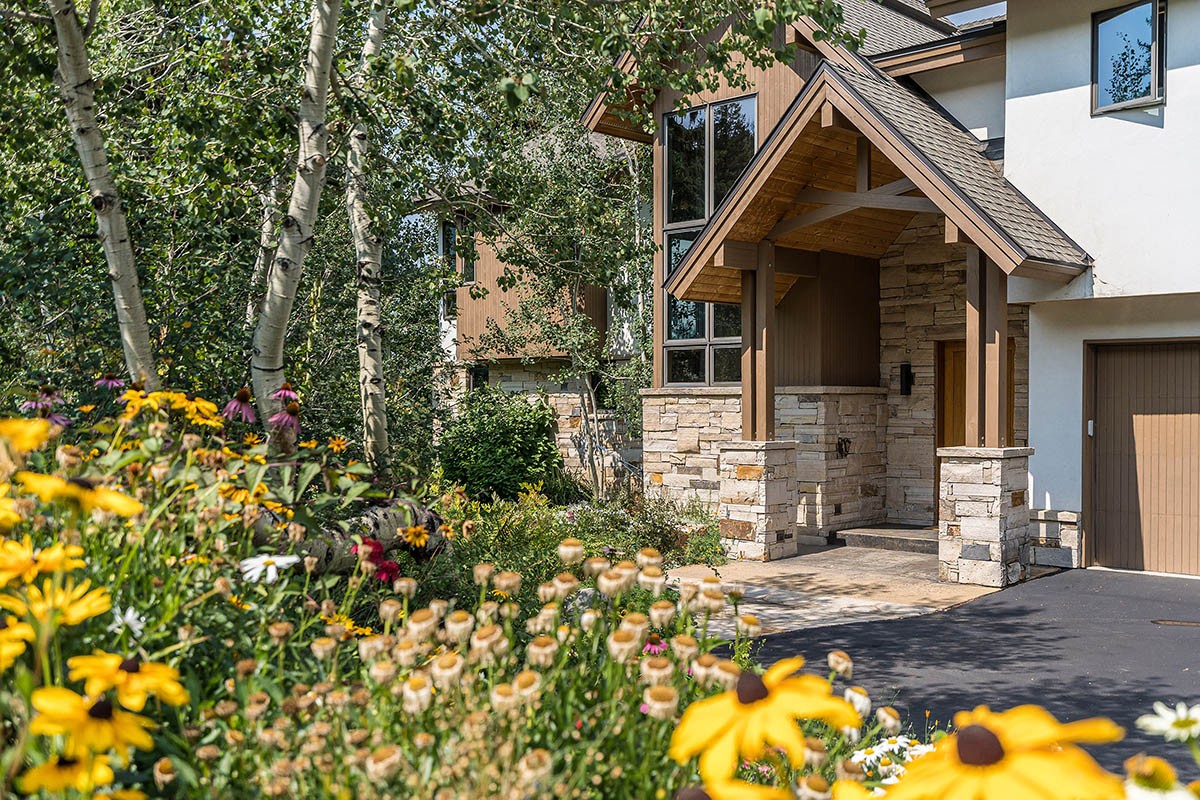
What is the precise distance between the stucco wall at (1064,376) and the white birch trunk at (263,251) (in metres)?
7.97

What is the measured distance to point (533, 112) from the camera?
53.9ft

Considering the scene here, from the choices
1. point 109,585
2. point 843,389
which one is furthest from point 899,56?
point 109,585

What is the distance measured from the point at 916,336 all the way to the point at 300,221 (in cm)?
920

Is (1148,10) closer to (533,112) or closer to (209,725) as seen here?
(533,112)

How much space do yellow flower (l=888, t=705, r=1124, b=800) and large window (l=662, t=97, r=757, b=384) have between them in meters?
11.9

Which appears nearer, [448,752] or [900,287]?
[448,752]

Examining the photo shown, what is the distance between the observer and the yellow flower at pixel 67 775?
158cm

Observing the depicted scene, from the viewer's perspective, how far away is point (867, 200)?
10.5m

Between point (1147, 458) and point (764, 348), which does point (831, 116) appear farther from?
point (1147, 458)

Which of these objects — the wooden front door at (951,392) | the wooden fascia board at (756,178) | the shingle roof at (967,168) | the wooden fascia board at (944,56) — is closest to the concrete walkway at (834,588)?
the wooden front door at (951,392)

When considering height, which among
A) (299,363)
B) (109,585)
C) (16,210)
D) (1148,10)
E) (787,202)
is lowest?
(109,585)

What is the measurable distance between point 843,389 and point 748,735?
A: 11216mm

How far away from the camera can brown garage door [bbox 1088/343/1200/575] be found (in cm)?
1024

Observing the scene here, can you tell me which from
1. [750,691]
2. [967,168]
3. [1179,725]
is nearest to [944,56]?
[967,168]
